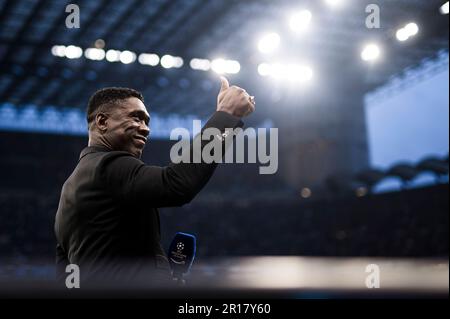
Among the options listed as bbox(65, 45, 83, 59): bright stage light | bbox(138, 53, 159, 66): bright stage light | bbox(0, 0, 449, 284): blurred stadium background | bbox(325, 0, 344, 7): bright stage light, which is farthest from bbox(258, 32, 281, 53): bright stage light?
bbox(65, 45, 83, 59): bright stage light

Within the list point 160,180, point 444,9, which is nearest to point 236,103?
point 160,180

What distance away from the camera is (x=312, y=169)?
2841 cm

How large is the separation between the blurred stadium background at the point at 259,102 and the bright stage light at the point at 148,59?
0.28 feet

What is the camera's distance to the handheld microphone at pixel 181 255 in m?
1.92

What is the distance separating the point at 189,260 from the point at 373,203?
20299 millimetres

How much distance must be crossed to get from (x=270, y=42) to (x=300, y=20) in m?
2.32

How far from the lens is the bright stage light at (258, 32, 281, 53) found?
21.2 meters

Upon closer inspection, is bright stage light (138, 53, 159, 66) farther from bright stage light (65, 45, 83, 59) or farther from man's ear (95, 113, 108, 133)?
man's ear (95, 113, 108, 133)

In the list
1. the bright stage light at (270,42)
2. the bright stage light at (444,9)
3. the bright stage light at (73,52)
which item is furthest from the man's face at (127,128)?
the bright stage light at (73,52)

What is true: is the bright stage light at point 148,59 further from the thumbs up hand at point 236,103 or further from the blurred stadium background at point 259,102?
the thumbs up hand at point 236,103
